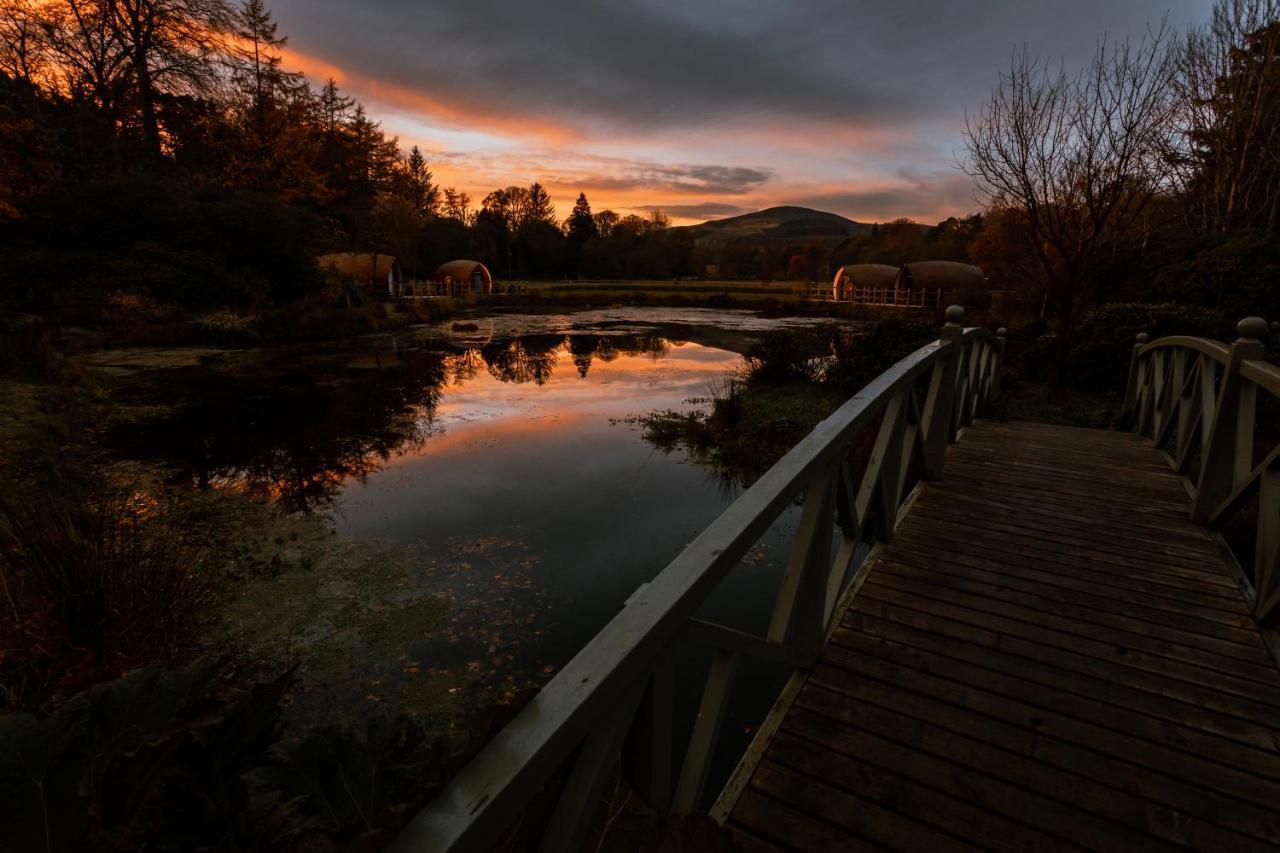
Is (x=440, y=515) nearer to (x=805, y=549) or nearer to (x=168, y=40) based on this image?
(x=805, y=549)

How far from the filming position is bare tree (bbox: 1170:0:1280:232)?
1677 centimetres

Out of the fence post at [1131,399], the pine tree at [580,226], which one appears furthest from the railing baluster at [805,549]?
the pine tree at [580,226]

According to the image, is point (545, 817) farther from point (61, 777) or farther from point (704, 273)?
point (704, 273)

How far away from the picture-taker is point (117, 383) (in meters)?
12.9

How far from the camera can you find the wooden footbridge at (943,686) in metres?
1.17

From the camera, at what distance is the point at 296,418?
1095 centimetres

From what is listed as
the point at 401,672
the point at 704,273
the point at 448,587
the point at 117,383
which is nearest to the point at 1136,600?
the point at 401,672

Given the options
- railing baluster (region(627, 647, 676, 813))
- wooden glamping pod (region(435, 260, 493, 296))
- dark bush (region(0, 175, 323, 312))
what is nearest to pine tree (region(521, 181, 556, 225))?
wooden glamping pod (region(435, 260, 493, 296))

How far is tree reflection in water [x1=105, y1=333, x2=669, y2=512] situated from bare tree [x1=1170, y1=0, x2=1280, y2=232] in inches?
809

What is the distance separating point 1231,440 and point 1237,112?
21304 mm

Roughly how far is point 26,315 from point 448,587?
19000 mm

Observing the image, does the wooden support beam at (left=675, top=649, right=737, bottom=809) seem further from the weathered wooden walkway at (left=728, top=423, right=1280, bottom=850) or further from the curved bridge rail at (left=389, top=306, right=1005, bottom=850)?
the weathered wooden walkway at (left=728, top=423, right=1280, bottom=850)

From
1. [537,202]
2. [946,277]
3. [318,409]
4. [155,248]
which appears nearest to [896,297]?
[946,277]

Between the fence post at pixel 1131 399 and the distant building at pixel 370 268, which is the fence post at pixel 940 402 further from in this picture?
the distant building at pixel 370 268
